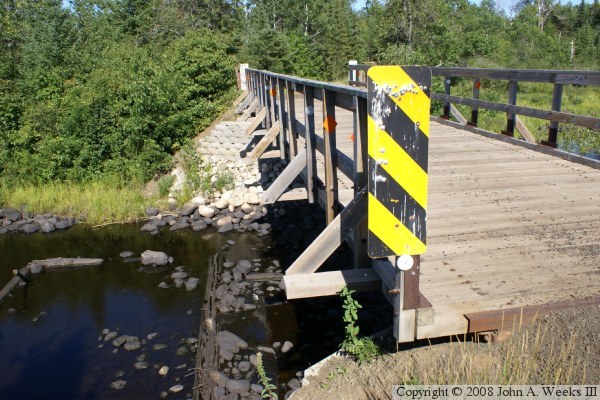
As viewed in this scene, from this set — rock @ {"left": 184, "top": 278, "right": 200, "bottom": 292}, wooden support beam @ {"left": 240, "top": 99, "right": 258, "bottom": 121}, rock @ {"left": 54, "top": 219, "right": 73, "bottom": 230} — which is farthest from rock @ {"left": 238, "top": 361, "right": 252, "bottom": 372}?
wooden support beam @ {"left": 240, "top": 99, "right": 258, "bottom": 121}

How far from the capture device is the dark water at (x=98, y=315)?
6.61 metres

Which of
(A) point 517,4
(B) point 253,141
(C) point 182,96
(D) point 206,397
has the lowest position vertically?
(D) point 206,397

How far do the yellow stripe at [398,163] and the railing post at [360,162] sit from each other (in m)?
0.81

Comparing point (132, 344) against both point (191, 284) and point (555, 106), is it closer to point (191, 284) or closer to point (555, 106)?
point (191, 284)

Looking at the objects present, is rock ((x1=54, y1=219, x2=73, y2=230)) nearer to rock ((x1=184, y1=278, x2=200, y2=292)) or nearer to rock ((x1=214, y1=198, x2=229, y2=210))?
rock ((x1=214, y1=198, x2=229, y2=210))

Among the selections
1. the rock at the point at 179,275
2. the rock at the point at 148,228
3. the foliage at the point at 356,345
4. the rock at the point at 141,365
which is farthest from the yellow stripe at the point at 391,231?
the rock at the point at 148,228

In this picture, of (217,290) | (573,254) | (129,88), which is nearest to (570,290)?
(573,254)

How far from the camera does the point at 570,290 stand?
3465 mm

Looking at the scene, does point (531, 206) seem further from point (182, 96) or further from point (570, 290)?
point (182, 96)

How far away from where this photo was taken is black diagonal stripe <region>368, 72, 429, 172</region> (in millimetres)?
2762

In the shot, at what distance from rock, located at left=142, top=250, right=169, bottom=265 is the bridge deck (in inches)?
187

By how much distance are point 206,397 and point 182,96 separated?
39.7 feet

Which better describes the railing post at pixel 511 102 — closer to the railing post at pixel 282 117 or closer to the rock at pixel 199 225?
the railing post at pixel 282 117

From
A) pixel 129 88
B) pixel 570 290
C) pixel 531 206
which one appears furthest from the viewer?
pixel 129 88
